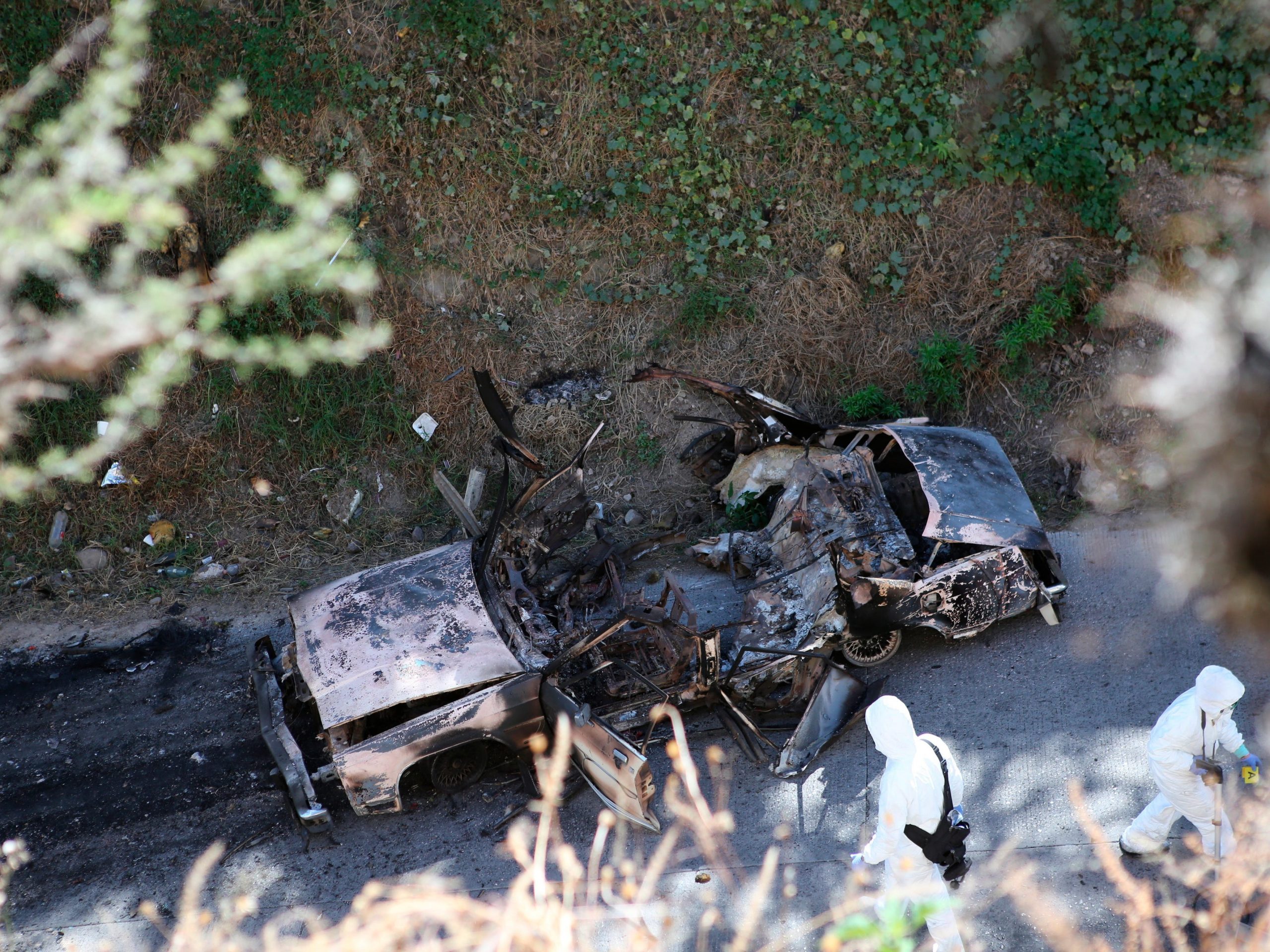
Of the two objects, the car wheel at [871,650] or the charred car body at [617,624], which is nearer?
the charred car body at [617,624]

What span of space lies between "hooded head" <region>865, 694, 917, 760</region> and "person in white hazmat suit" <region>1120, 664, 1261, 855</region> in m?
1.44

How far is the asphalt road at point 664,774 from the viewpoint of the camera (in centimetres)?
577

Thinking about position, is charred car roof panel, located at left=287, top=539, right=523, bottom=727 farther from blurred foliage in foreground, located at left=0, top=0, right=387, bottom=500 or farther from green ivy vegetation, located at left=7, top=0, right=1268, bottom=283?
green ivy vegetation, located at left=7, top=0, right=1268, bottom=283

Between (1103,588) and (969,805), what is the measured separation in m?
2.66

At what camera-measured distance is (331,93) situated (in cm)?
1023

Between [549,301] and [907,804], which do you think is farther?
[549,301]

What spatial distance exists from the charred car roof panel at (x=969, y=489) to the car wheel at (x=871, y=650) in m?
0.88

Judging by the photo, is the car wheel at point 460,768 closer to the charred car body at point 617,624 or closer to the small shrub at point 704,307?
the charred car body at point 617,624

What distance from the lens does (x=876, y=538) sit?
714 centimetres

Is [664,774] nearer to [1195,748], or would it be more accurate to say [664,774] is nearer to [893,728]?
[893,728]

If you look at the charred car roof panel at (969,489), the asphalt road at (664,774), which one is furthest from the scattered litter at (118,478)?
the charred car roof panel at (969,489)

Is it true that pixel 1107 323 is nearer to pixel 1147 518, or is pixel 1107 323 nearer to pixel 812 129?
pixel 1147 518

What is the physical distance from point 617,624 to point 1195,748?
3.28m

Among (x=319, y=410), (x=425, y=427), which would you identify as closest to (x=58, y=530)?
(x=319, y=410)
